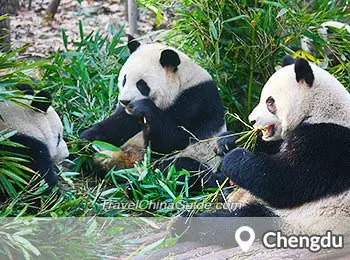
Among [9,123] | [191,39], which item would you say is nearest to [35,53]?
[191,39]

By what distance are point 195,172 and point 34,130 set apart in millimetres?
1553

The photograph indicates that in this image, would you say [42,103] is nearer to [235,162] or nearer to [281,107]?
[235,162]

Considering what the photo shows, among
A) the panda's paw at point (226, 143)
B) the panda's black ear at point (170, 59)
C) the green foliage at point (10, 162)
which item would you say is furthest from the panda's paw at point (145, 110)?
the green foliage at point (10, 162)

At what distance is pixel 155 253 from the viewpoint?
4434 millimetres

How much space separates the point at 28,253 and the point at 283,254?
1.55 meters

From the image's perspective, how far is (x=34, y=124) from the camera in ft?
17.5

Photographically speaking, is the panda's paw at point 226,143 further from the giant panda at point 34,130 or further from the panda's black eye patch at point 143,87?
the giant panda at point 34,130

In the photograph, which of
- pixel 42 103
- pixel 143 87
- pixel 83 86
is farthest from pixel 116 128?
pixel 42 103

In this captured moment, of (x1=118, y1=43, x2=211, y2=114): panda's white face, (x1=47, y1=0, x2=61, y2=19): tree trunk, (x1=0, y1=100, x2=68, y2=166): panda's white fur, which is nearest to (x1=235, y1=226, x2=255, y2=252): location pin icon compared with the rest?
(x1=0, y1=100, x2=68, y2=166): panda's white fur

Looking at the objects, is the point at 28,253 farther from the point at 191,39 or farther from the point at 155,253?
the point at 191,39

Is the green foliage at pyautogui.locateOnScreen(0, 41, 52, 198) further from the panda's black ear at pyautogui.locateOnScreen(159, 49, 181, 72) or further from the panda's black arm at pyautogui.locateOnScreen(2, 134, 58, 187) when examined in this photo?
the panda's black ear at pyautogui.locateOnScreen(159, 49, 181, 72)

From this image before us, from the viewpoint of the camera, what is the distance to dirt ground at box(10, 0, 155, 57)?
12383 millimetres

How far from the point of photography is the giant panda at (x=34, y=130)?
5.18 m

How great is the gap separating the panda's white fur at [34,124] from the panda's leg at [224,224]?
1.29 m
